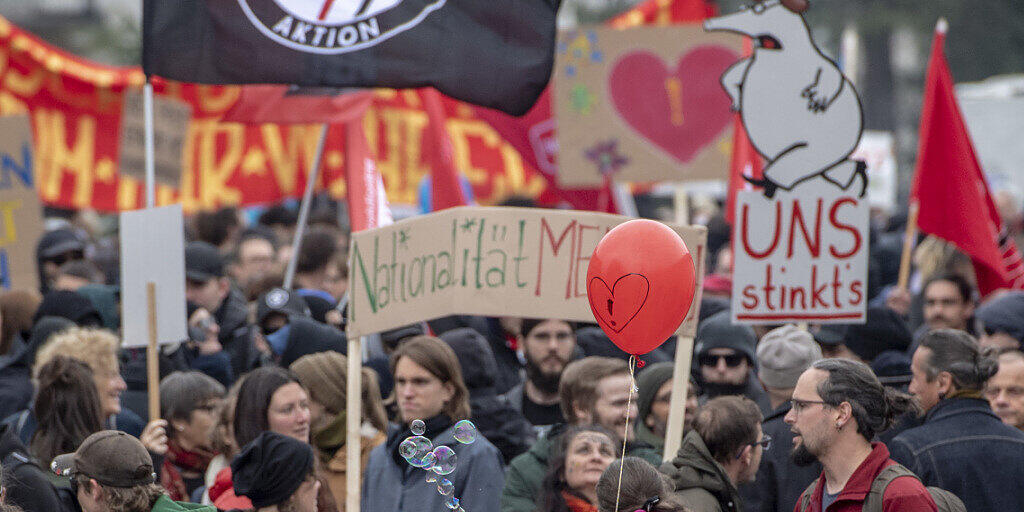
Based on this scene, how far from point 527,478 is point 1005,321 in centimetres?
316

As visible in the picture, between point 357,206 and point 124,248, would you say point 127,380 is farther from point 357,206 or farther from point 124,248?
point 357,206

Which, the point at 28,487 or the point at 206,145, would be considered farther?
the point at 206,145

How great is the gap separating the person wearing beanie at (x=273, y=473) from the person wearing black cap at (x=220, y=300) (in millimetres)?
2619

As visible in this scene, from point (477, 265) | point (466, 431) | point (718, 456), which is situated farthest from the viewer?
point (477, 265)

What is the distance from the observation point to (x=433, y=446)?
5.46 m

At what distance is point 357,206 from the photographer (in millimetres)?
7809

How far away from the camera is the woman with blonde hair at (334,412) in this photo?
603 cm

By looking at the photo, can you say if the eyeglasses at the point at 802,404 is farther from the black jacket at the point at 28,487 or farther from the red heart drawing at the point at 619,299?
the black jacket at the point at 28,487

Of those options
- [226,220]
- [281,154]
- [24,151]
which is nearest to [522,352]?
[24,151]

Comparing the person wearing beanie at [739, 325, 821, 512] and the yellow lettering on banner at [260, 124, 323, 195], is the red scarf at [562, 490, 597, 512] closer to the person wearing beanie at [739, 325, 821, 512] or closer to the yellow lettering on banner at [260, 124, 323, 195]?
the person wearing beanie at [739, 325, 821, 512]

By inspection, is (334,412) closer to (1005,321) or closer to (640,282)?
(640,282)

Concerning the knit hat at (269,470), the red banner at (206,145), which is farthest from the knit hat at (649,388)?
the red banner at (206,145)

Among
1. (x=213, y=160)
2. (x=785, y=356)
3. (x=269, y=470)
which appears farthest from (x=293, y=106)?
(x=213, y=160)

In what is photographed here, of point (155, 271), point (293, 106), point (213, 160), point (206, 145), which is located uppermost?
point (293, 106)
